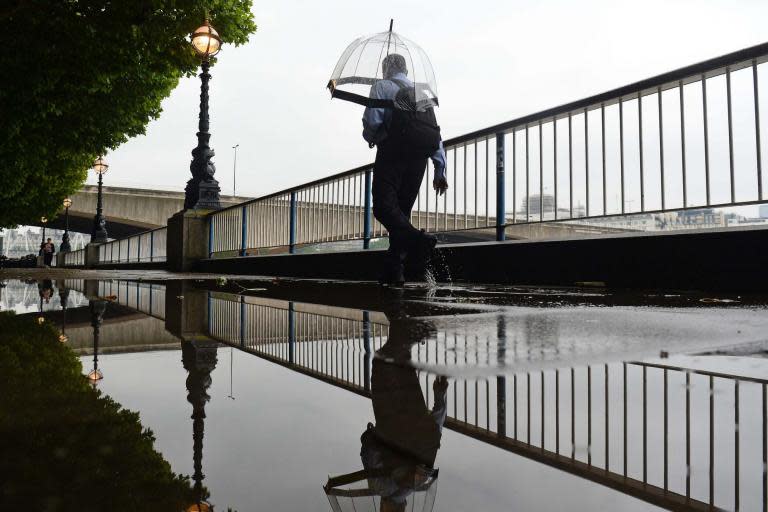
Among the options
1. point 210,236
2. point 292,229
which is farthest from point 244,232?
point 292,229

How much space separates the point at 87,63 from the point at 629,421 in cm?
1045

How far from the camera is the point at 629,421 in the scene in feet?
3.06

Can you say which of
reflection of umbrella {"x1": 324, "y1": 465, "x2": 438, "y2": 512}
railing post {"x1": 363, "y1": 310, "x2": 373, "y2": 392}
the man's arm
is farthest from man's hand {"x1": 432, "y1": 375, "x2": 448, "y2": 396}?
the man's arm

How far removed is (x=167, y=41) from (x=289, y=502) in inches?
440

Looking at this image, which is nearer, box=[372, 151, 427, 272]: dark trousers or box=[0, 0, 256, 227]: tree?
box=[372, 151, 427, 272]: dark trousers

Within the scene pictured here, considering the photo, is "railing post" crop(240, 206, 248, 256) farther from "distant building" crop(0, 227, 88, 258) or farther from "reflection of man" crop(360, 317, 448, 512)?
"distant building" crop(0, 227, 88, 258)

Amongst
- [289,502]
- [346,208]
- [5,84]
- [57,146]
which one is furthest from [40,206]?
[289,502]

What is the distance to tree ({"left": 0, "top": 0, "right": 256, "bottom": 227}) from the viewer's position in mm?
8711

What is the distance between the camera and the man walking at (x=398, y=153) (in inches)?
183

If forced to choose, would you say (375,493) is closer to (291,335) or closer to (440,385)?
(440,385)

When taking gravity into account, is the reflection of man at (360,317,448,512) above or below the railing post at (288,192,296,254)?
below

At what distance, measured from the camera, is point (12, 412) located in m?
0.97

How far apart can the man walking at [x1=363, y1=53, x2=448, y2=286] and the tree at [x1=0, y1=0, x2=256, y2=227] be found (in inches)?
226

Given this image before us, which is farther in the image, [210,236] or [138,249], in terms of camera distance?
[138,249]
